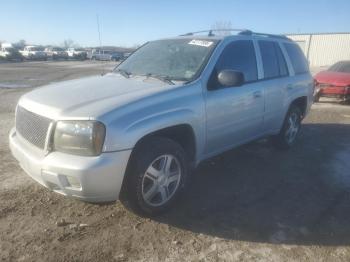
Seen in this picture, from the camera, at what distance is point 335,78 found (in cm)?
1155

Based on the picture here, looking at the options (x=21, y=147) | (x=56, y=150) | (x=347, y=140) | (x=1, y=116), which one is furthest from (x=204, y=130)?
(x=1, y=116)

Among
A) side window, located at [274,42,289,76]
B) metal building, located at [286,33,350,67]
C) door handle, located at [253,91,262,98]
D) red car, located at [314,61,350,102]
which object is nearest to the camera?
door handle, located at [253,91,262,98]

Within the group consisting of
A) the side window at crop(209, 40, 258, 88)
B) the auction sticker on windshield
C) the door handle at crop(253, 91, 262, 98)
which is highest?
the auction sticker on windshield

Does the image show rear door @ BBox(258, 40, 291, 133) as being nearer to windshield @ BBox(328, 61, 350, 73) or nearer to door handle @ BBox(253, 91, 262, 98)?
door handle @ BBox(253, 91, 262, 98)

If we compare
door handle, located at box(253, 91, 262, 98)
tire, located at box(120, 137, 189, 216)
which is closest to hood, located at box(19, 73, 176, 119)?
tire, located at box(120, 137, 189, 216)

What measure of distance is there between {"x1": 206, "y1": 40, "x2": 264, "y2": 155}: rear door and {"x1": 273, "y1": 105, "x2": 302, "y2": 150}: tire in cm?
105

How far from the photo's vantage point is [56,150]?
315cm

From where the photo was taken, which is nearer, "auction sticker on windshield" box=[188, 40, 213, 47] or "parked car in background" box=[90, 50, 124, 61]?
"auction sticker on windshield" box=[188, 40, 213, 47]

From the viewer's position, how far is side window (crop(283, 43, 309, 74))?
5.96m

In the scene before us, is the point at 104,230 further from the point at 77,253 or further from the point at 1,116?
the point at 1,116

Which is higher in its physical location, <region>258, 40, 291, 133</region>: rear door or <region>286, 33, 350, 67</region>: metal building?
<region>258, 40, 291, 133</region>: rear door

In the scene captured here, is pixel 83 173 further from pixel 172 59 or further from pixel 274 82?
pixel 274 82

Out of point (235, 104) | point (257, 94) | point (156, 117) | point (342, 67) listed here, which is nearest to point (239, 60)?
point (257, 94)

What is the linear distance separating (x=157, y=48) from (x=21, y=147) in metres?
2.24
